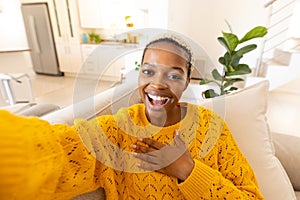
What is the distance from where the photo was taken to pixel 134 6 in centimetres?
398

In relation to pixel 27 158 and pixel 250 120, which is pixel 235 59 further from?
pixel 27 158

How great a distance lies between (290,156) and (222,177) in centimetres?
63

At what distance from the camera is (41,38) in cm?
456

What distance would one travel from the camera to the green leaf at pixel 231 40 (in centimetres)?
143

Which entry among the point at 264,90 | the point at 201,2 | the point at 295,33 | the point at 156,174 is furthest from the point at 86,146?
the point at 201,2

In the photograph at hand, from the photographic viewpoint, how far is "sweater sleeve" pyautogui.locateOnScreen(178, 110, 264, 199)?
1.78 feet

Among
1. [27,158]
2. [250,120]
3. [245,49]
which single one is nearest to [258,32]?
[245,49]

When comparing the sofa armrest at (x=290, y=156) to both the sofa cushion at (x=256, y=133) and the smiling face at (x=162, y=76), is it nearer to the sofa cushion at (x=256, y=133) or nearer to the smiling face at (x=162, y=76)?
the sofa cushion at (x=256, y=133)

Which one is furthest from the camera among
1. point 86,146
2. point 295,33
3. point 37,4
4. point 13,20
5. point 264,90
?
point 37,4

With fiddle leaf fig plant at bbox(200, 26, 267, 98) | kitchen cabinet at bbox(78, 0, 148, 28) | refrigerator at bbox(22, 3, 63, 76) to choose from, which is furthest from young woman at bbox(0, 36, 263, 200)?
refrigerator at bbox(22, 3, 63, 76)

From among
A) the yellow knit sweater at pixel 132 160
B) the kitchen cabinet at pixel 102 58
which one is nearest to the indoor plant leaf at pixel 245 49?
the yellow knit sweater at pixel 132 160

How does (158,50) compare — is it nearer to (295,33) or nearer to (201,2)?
(295,33)

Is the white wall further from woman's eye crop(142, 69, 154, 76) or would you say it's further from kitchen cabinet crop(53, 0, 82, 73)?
woman's eye crop(142, 69, 154, 76)

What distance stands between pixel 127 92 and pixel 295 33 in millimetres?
3334
